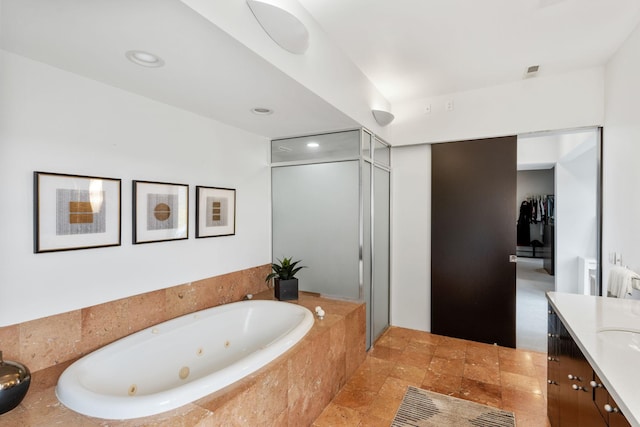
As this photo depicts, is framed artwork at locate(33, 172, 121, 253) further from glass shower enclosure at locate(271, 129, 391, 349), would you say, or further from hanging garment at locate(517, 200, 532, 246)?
hanging garment at locate(517, 200, 532, 246)

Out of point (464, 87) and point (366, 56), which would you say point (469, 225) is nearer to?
point (464, 87)

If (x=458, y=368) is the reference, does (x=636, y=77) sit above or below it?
above

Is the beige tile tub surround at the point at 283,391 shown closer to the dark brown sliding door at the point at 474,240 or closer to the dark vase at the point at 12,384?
the dark vase at the point at 12,384

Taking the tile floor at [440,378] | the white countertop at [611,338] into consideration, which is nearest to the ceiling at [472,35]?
the white countertop at [611,338]

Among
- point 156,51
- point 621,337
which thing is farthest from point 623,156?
point 156,51

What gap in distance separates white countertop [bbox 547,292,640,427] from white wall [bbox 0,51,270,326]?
97.8 inches

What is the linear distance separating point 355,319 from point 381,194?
1429mm

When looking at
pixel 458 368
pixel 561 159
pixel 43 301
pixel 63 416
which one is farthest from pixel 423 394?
pixel 561 159

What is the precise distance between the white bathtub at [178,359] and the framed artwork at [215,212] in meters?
0.66

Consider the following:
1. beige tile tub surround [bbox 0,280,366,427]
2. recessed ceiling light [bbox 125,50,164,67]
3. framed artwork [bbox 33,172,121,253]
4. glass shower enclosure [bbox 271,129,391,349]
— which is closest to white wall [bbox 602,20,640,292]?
glass shower enclosure [bbox 271,129,391,349]

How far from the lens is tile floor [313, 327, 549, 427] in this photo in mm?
2201

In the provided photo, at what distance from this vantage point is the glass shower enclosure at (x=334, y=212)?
3039 millimetres

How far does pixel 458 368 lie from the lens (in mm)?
2816

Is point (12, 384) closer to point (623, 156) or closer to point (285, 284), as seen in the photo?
point (285, 284)
